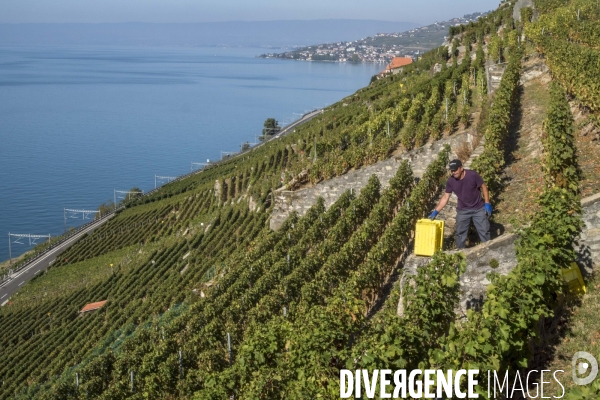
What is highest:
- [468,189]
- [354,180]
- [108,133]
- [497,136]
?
[497,136]

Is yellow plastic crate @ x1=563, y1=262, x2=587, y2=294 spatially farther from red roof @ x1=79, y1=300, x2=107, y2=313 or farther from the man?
red roof @ x1=79, y1=300, x2=107, y2=313

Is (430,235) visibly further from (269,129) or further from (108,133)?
(108,133)

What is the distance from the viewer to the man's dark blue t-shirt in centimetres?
917

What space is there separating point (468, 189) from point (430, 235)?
91 cm

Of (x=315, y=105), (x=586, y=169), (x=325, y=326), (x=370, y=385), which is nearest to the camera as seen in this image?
(x=370, y=385)

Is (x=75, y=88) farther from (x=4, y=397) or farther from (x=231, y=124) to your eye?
(x=4, y=397)

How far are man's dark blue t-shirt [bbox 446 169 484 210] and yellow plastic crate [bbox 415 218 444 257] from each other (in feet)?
1.69

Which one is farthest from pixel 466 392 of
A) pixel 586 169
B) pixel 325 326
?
pixel 586 169

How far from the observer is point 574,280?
7.63 meters

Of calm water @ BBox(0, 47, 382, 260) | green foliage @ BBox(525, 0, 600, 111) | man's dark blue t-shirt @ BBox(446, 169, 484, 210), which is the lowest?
calm water @ BBox(0, 47, 382, 260)

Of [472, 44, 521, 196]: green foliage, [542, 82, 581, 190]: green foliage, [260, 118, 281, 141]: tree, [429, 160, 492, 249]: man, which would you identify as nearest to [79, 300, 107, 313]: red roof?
[472, 44, 521, 196]: green foliage

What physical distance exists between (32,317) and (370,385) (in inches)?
1287

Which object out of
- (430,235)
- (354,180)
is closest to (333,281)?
(430,235)

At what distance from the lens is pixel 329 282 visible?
13.5 metres
